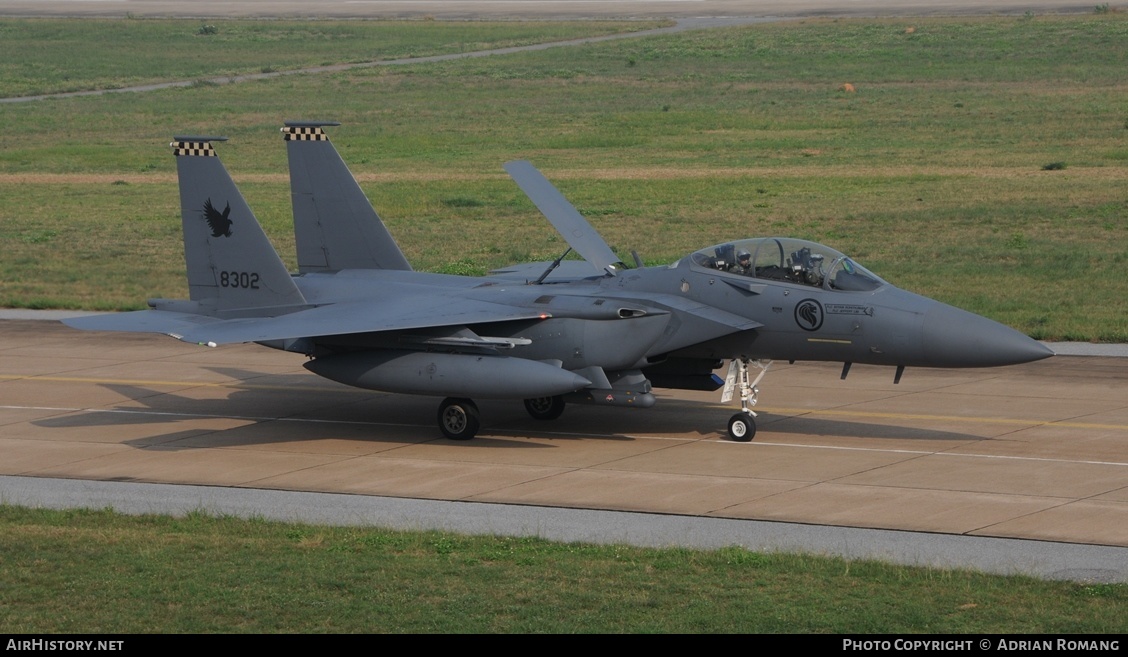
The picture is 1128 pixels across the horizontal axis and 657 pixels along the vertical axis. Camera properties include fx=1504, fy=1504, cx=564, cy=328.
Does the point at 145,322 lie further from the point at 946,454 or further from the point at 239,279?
the point at 946,454

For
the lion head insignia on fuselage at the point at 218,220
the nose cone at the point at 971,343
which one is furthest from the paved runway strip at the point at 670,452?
the lion head insignia on fuselage at the point at 218,220

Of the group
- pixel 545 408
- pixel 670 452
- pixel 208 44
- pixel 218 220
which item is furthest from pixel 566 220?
pixel 208 44

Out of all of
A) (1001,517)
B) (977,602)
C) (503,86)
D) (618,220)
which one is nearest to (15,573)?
(977,602)

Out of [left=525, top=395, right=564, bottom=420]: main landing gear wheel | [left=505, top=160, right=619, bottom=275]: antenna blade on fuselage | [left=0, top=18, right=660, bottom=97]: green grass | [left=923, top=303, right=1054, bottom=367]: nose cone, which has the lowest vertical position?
[left=525, top=395, right=564, bottom=420]: main landing gear wheel

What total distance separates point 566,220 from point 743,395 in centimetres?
400

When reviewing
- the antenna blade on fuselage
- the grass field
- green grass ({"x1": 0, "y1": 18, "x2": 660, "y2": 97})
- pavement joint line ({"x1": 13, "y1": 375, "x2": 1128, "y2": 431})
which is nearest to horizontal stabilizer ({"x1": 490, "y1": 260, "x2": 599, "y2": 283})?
the antenna blade on fuselage

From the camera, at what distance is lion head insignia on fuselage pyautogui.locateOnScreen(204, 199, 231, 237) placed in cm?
2153

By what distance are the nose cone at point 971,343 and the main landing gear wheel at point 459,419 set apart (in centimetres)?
596

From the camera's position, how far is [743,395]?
19.8 m

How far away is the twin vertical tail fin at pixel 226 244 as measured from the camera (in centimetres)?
2141

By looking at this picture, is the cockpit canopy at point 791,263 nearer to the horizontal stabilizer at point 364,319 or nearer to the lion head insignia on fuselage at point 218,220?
the horizontal stabilizer at point 364,319

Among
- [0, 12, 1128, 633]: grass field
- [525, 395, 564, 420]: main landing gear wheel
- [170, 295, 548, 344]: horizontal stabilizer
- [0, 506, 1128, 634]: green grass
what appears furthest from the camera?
[525, 395, 564, 420]: main landing gear wheel

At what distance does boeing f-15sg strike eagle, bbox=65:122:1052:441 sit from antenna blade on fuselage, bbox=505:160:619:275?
1.5 inches

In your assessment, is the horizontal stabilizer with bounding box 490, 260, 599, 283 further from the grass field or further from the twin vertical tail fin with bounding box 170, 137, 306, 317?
the grass field
